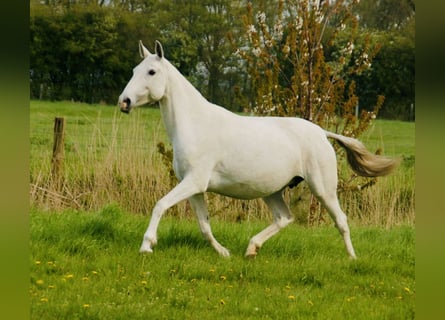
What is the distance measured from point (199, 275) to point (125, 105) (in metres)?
1.63

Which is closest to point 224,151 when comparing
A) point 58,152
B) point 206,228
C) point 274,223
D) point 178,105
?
point 178,105

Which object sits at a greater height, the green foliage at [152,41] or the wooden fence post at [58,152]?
the green foliage at [152,41]

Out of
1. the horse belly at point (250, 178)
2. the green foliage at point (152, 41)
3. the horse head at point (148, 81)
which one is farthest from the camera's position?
the green foliage at point (152, 41)

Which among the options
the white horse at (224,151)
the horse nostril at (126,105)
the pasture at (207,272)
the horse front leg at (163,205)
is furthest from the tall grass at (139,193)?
the horse front leg at (163,205)

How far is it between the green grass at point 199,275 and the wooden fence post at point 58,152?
2.90m

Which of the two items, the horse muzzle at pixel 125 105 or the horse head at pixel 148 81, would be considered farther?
the horse head at pixel 148 81

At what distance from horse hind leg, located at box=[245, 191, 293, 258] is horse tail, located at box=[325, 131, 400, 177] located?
35.7 inches

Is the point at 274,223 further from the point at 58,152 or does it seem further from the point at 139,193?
the point at 58,152

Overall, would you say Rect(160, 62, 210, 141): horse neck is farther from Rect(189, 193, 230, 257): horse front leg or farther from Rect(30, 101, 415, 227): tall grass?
Rect(30, 101, 415, 227): tall grass

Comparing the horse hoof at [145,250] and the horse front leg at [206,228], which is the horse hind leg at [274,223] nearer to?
the horse front leg at [206,228]

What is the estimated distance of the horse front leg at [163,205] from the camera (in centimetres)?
558

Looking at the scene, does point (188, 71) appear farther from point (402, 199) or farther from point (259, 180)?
point (259, 180)

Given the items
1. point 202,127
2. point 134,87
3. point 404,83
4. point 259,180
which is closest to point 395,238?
point 259,180
